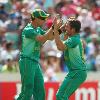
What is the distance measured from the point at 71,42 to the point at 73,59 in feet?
1.12

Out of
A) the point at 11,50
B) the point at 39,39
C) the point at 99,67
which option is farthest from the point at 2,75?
the point at 39,39

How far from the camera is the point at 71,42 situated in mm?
10508

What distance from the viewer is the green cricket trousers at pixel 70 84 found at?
10.6 meters

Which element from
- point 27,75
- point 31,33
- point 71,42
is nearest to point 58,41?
point 71,42

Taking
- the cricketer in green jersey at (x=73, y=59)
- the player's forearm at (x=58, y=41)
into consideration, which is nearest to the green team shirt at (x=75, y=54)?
the cricketer in green jersey at (x=73, y=59)

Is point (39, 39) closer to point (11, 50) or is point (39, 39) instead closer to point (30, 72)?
point (30, 72)

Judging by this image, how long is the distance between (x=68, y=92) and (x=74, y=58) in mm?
609

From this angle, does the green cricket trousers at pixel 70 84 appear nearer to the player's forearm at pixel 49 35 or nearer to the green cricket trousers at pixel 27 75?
the green cricket trousers at pixel 27 75

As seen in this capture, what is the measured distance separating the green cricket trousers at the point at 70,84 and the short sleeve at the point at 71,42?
511 mm

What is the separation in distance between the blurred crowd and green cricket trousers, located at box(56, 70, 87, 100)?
424 cm

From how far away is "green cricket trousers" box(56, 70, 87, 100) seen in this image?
34.9 feet

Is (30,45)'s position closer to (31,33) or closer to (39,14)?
(31,33)

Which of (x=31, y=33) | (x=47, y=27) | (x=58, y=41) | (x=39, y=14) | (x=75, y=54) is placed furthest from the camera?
(x=47, y=27)

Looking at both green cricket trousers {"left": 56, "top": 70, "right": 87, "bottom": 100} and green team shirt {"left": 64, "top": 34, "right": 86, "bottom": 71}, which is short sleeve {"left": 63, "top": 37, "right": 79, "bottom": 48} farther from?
green cricket trousers {"left": 56, "top": 70, "right": 87, "bottom": 100}
